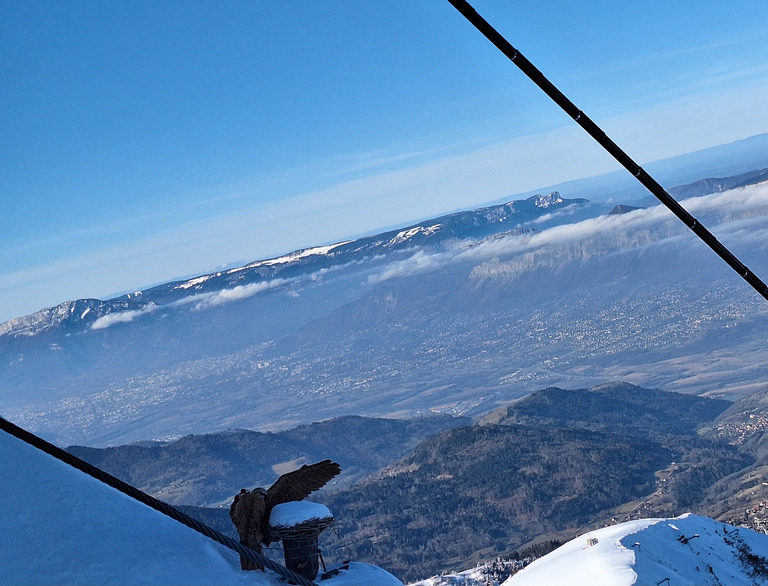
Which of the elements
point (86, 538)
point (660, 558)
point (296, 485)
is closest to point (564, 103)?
point (296, 485)

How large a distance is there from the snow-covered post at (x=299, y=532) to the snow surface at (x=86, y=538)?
70cm

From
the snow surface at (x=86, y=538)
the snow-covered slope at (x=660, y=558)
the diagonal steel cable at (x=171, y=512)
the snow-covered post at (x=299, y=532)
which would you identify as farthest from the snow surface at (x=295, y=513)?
the snow-covered slope at (x=660, y=558)

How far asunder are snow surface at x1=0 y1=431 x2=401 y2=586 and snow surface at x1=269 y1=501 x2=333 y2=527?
881 millimetres

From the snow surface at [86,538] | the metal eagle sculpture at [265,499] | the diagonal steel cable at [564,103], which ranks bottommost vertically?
the metal eagle sculpture at [265,499]

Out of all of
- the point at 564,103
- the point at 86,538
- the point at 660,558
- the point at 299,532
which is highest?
the point at 564,103

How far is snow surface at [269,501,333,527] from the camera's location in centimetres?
912

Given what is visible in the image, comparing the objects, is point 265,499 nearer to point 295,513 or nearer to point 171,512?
point 295,513

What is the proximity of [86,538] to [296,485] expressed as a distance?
2.79m

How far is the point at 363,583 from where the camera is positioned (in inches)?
335

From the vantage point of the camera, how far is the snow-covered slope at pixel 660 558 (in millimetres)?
38031

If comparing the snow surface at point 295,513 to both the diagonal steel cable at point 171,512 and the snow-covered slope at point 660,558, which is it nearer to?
the diagonal steel cable at point 171,512

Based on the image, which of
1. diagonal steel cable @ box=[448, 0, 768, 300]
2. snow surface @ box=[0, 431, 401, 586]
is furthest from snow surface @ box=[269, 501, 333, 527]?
diagonal steel cable @ box=[448, 0, 768, 300]

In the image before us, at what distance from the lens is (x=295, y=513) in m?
9.21

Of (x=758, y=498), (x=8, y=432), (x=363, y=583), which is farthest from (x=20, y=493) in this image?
(x=758, y=498)
